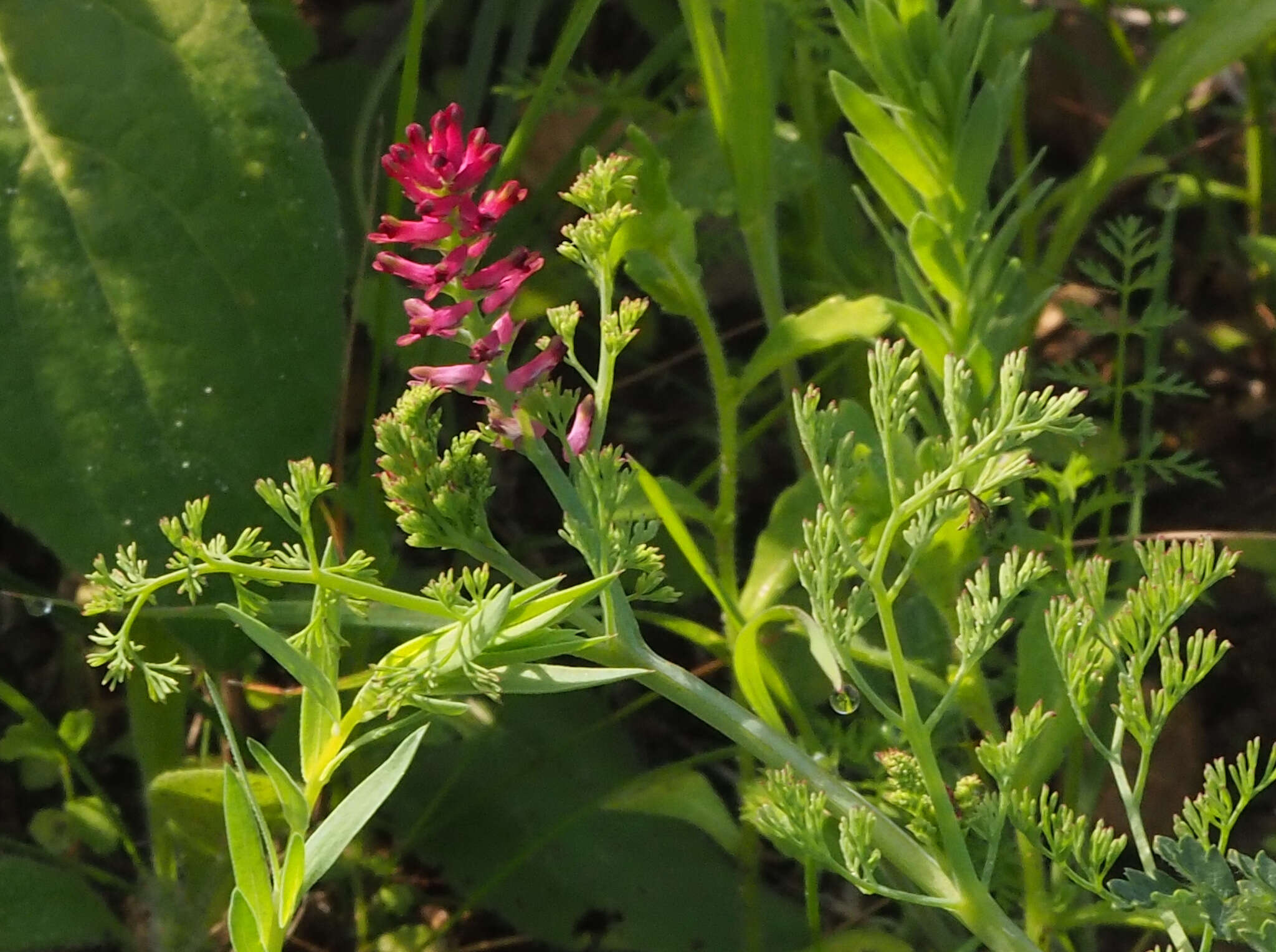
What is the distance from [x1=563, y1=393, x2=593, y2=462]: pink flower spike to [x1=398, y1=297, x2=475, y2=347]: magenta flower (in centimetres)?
10

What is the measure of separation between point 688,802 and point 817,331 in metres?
0.45

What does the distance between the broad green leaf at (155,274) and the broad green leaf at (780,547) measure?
43 centimetres

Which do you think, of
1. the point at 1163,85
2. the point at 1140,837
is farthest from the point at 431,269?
the point at 1163,85

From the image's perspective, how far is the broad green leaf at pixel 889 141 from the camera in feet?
3.75

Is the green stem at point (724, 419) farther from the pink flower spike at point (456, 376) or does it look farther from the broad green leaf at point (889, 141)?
the pink flower spike at point (456, 376)

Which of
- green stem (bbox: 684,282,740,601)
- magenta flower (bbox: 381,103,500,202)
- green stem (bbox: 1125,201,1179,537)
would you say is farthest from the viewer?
green stem (bbox: 1125,201,1179,537)

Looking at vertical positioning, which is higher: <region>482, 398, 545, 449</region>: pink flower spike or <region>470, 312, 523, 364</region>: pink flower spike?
<region>470, 312, 523, 364</region>: pink flower spike

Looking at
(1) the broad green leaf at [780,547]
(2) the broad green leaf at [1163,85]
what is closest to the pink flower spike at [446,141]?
(1) the broad green leaf at [780,547]

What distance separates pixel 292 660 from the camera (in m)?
A: 0.83

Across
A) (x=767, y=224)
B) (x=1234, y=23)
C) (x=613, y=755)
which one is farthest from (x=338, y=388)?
(x=1234, y=23)

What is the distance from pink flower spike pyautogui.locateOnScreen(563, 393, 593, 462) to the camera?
3.18 feet

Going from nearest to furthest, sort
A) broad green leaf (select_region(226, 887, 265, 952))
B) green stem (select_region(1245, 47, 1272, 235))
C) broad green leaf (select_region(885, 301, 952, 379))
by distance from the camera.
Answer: broad green leaf (select_region(226, 887, 265, 952)) → broad green leaf (select_region(885, 301, 952, 379)) → green stem (select_region(1245, 47, 1272, 235))

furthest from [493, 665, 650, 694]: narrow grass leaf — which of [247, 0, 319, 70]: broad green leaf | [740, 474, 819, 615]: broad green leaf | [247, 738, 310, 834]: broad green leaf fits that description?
[247, 0, 319, 70]: broad green leaf

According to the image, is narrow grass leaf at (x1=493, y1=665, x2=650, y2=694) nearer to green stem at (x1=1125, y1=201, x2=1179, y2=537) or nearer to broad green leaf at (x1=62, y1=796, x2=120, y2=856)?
green stem at (x1=1125, y1=201, x2=1179, y2=537)
